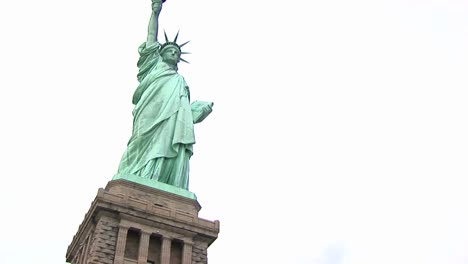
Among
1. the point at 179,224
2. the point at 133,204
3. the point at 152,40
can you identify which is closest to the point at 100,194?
the point at 133,204

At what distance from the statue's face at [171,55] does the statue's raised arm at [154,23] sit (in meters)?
1.17

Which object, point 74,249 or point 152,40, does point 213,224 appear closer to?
point 74,249

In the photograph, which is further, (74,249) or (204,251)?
(74,249)

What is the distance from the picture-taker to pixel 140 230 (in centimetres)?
2405

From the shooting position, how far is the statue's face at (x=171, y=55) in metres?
32.0

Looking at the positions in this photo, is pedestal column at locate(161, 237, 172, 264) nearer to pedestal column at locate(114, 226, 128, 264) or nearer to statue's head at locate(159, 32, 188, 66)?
pedestal column at locate(114, 226, 128, 264)

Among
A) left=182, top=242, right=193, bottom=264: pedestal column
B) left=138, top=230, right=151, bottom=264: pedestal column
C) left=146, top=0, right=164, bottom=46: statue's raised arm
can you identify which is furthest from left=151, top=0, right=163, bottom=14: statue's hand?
left=182, top=242, right=193, bottom=264: pedestal column

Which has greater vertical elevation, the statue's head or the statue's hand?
the statue's hand

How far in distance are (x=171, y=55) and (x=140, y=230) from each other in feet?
Answer: 36.1

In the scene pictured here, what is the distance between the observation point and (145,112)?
28953 millimetres

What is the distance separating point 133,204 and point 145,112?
591cm

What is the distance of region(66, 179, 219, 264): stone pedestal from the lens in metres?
23.3

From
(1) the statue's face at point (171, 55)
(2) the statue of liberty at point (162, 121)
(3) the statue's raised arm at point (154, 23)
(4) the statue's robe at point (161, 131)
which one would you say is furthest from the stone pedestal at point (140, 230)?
(3) the statue's raised arm at point (154, 23)

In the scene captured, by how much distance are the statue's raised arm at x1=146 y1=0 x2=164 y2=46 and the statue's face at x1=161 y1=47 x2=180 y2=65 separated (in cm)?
117
